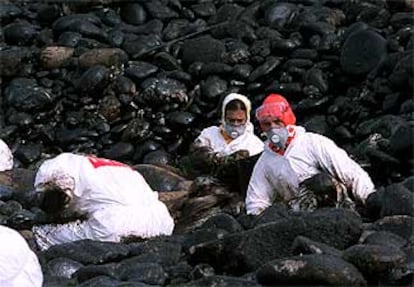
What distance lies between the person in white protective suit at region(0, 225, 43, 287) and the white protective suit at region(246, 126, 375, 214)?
144 inches

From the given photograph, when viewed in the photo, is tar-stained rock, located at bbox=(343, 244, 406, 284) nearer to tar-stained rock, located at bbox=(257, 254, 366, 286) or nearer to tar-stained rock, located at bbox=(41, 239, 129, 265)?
tar-stained rock, located at bbox=(257, 254, 366, 286)

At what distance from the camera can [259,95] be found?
62.9 ft

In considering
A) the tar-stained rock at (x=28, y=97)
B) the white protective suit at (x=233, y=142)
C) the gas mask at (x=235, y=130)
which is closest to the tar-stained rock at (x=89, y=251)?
the white protective suit at (x=233, y=142)

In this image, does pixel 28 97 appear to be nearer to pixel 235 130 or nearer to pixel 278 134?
pixel 235 130

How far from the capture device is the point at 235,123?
13.3 metres

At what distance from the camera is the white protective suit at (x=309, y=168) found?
10.2m

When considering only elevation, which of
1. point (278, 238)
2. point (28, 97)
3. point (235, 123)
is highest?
point (278, 238)

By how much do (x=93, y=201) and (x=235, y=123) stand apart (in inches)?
130

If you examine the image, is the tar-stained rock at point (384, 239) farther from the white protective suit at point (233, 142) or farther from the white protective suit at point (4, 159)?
the white protective suit at point (4, 159)

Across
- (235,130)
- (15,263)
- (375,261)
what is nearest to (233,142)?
(235,130)

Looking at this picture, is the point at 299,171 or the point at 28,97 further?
the point at 28,97

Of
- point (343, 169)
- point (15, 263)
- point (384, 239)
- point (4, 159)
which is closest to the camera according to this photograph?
point (15, 263)

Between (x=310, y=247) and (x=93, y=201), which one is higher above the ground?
(x=310, y=247)

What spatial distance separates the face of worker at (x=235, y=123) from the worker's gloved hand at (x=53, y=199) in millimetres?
3388
